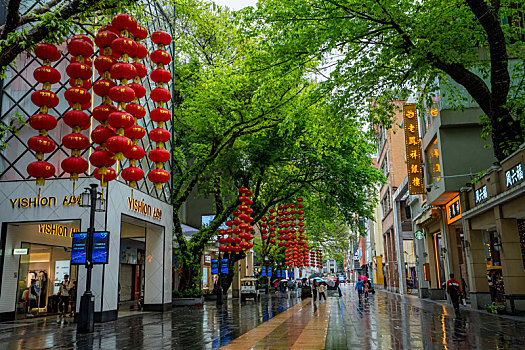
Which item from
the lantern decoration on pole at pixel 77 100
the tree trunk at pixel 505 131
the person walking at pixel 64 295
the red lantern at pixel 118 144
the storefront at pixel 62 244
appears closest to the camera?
the red lantern at pixel 118 144

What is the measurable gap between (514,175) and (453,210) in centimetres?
814

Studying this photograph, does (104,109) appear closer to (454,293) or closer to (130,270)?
(454,293)

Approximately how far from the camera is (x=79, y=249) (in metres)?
14.3

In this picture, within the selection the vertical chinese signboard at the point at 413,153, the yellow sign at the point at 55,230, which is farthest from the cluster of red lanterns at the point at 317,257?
the yellow sign at the point at 55,230

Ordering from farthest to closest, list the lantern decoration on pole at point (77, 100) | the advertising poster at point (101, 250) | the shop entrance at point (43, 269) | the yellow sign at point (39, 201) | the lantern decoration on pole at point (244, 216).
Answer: the lantern decoration on pole at point (244, 216), the shop entrance at point (43, 269), the yellow sign at point (39, 201), the advertising poster at point (101, 250), the lantern decoration on pole at point (77, 100)

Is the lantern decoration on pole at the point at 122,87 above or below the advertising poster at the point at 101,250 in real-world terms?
above

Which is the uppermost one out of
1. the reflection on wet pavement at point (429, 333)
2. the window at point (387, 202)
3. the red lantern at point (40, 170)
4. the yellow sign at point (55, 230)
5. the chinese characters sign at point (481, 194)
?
the window at point (387, 202)

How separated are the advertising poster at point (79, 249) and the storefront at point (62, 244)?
2263 millimetres

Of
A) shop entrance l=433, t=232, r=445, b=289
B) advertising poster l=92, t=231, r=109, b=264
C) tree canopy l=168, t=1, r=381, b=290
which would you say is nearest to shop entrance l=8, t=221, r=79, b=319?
advertising poster l=92, t=231, r=109, b=264

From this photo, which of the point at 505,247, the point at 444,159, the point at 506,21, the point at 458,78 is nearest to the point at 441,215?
the point at 444,159

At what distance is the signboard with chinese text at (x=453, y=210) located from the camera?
861 inches

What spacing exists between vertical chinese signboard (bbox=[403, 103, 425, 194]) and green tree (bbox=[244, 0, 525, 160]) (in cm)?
1087

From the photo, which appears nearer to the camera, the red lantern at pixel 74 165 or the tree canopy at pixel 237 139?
the red lantern at pixel 74 165

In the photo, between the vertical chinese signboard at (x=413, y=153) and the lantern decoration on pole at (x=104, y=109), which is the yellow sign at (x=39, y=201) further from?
the vertical chinese signboard at (x=413, y=153)
